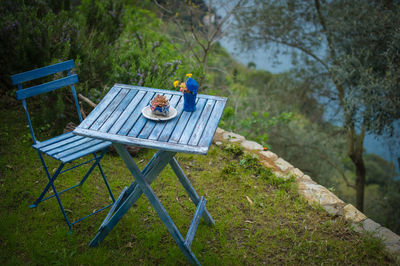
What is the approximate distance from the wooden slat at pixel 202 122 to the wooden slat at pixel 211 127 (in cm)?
3

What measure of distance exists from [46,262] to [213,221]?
1.45 metres

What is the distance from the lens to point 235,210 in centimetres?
312

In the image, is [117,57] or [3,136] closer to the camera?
[3,136]

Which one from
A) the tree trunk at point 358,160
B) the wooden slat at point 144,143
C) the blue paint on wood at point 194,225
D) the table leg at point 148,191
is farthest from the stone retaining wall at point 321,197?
the tree trunk at point 358,160

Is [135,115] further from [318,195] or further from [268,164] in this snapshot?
[318,195]

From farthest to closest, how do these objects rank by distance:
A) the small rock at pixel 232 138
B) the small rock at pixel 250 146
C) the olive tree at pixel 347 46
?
the olive tree at pixel 347 46
the small rock at pixel 232 138
the small rock at pixel 250 146

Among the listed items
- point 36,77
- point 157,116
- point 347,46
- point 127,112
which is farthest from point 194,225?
point 347,46

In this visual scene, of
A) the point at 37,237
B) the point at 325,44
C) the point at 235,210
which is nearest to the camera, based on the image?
the point at 37,237

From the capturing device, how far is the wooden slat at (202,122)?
2.09m

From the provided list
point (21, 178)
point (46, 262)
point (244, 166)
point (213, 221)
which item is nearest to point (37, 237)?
point (46, 262)

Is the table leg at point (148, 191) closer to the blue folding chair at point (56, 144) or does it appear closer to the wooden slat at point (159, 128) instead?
the wooden slat at point (159, 128)

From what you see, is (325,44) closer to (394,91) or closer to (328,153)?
(394,91)

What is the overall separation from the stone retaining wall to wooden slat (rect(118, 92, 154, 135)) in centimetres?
179

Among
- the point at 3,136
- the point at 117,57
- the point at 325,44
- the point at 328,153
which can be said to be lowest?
the point at 328,153
